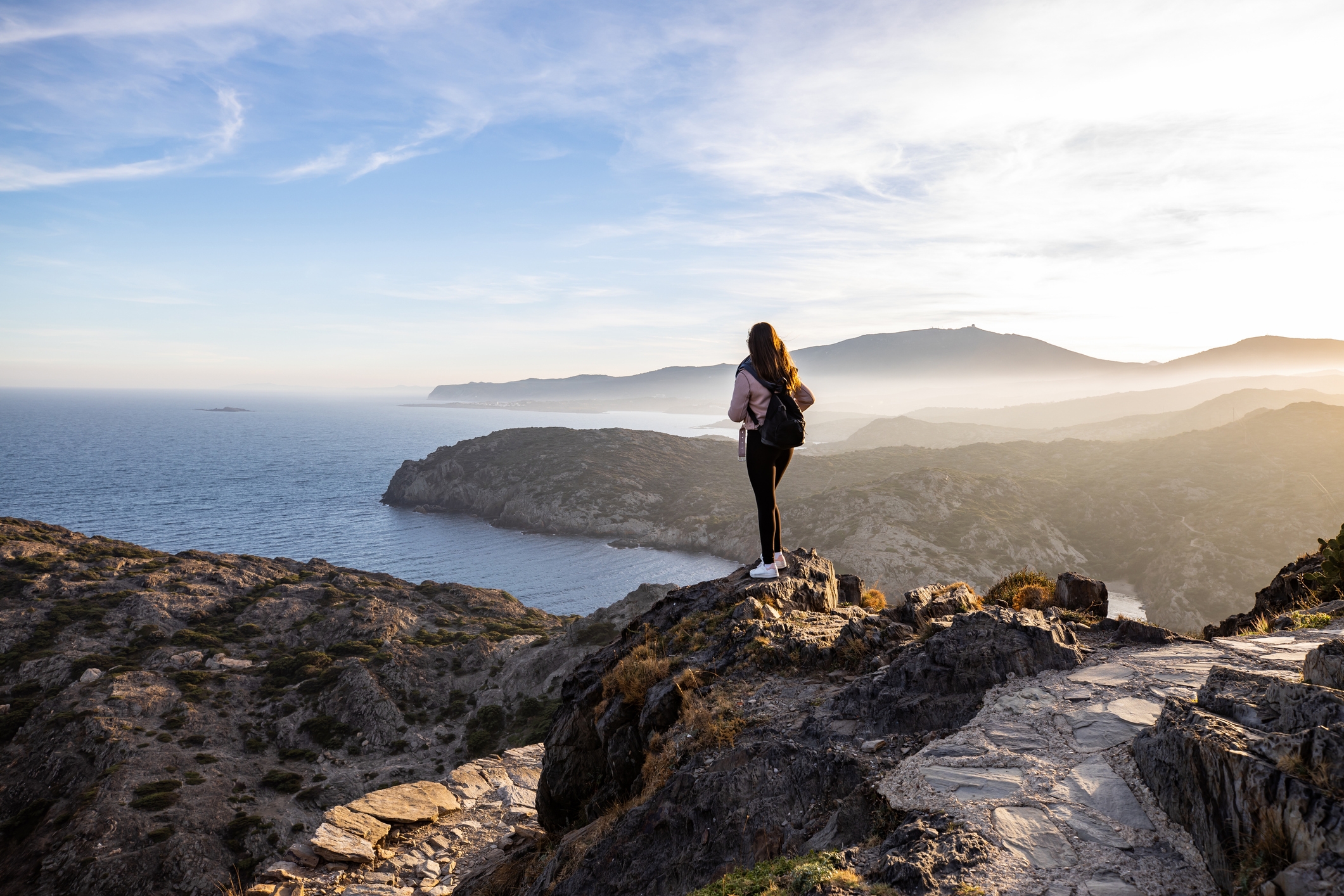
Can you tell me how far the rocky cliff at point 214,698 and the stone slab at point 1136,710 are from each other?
36.5 m

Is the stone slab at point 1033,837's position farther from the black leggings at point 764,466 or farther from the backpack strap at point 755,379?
the backpack strap at point 755,379

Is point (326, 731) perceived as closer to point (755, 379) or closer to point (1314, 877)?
point (755, 379)

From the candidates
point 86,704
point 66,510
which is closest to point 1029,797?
point 86,704

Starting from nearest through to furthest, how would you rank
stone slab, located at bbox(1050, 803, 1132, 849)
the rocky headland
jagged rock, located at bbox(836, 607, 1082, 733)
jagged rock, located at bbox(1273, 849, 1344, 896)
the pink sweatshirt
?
jagged rock, located at bbox(1273, 849, 1344, 896), the rocky headland, stone slab, located at bbox(1050, 803, 1132, 849), jagged rock, located at bbox(836, 607, 1082, 733), the pink sweatshirt

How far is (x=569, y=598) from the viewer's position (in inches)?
3907

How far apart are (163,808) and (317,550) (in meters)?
93.6

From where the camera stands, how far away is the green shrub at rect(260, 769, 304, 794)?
36.8 metres

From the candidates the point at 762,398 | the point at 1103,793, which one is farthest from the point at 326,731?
the point at 1103,793

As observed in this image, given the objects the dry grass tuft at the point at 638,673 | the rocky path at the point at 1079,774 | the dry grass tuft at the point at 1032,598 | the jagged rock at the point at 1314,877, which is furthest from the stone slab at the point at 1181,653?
the dry grass tuft at the point at 638,673

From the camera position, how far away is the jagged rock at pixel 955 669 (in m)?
7.36

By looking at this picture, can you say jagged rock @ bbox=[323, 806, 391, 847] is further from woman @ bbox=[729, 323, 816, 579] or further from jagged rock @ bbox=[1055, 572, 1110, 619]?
jagged rock @ bbox=[1055, 572, 1110, 619]

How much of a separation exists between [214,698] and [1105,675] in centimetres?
5644

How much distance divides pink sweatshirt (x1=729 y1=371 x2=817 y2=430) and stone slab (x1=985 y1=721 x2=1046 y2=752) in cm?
472

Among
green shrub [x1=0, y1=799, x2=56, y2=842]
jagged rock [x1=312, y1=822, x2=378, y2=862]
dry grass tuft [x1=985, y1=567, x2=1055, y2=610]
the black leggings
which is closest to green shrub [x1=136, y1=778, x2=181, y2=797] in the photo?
green shrub [x1=0, y1=799, x2=56, y2=842]
